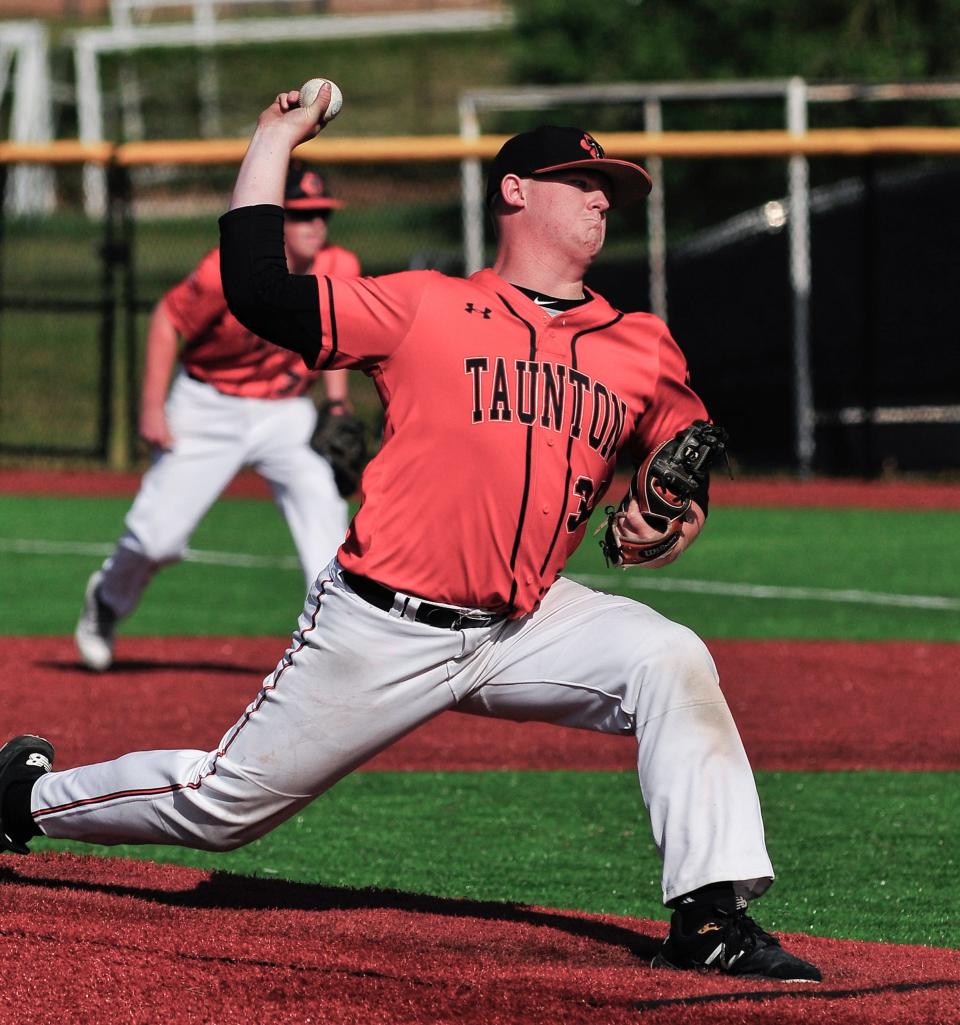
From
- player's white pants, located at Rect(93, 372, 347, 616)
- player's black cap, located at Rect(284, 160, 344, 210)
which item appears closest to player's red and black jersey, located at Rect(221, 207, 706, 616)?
player's black cap, located at Rect(284, 160, 344, 210)

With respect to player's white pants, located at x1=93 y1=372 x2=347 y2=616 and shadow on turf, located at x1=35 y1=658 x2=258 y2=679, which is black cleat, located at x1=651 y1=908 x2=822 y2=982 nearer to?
player's white pants, located at x1=93 y1=372 x2=347 y2=616

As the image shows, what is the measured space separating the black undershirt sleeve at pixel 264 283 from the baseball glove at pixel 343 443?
351 cm

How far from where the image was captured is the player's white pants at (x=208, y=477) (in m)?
7.94

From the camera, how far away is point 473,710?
172 inches

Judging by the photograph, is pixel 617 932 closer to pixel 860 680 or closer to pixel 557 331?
pixel 557 331

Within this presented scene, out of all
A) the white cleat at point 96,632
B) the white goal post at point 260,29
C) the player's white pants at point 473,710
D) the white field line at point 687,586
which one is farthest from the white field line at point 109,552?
the white goal post at point 260,29


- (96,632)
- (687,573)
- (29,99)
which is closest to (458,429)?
(96,632)

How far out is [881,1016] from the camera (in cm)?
358

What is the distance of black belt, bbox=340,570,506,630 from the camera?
4.12 meters

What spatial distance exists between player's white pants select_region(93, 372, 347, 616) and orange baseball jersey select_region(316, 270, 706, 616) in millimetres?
3800

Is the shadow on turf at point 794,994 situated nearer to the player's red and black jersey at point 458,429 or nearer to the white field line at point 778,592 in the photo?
the player's red and black jersey at point 458,429

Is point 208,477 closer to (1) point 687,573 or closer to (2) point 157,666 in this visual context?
(2) point 157,666

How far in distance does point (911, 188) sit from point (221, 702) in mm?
11562

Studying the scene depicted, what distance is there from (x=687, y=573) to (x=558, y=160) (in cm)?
755
